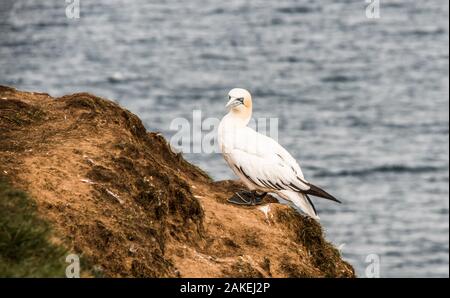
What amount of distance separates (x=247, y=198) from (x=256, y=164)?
616 millimetres

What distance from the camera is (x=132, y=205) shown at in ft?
51.6

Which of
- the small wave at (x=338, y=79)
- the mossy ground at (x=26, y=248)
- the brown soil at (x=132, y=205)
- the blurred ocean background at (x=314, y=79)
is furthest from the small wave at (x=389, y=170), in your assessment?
the mossy ground at (x=26, y=248)

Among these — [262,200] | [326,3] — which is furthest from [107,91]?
[262,200]

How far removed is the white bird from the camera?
17812 mm

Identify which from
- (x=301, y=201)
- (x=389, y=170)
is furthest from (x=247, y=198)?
(x=389, y=170)

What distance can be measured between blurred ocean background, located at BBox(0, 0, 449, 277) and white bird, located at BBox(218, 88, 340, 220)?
1611 inches

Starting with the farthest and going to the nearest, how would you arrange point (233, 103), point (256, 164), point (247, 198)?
point (233, 103) → point (247, 198) → point (256, 164)

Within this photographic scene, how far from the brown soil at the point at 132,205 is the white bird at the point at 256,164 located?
0.88 ft

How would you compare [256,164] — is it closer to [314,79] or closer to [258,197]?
[258,197]

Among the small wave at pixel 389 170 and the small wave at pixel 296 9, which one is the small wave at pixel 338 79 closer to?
the small wave at pixel 389 170

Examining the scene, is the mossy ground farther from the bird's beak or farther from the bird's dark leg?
the bird's beak

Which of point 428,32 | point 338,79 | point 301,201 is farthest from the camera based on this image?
point 428,32
